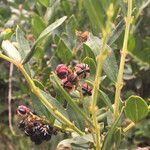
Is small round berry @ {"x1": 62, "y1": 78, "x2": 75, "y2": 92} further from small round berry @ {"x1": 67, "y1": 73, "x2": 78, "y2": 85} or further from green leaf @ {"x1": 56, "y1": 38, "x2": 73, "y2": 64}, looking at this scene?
green leaf @ {"x1": 56, "y1": 38, "x2": 73, "y2": 64}

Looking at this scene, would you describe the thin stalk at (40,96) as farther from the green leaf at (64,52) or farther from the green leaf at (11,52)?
the green leaf at (64,52)

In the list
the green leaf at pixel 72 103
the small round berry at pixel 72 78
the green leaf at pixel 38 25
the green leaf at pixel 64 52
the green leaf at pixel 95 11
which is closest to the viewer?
the green leaf at pixel 95 11

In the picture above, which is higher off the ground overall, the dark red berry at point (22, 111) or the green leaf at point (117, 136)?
the dark red berry at point (22, 111)

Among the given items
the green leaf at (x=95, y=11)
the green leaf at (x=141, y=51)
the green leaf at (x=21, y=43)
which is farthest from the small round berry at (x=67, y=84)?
the green leaf at (x=141, y=51)

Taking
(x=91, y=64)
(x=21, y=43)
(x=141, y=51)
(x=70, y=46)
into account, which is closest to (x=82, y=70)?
(x=91, y=64)

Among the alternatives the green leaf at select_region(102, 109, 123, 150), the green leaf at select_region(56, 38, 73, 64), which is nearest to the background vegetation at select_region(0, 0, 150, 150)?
the green leaf at select_region(56, 38, 73, 64)

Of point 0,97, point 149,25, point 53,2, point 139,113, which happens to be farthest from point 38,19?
point 0,97
